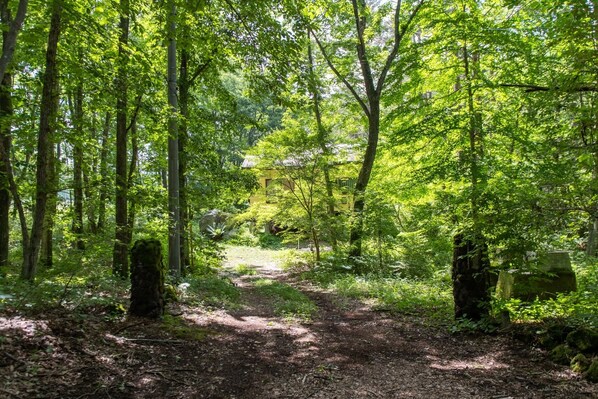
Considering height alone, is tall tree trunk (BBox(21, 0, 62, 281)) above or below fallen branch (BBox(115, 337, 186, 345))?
above

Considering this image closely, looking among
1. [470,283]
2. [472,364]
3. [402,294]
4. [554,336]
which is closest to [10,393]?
[472,364]

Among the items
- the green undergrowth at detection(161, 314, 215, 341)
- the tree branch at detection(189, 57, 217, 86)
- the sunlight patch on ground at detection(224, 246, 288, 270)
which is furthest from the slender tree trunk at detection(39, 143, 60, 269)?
the sunlight patch on ground at detection(224, 246, 288, 270)

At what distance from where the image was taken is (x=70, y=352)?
3.76 metres

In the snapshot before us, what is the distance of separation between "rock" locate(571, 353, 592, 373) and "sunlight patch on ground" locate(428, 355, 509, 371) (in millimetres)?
694

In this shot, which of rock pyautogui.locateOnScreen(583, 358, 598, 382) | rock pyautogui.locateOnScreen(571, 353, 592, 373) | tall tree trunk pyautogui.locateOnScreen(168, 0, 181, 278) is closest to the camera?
rock pyautogui.locateOnScreen(583, 358, 598, 382)

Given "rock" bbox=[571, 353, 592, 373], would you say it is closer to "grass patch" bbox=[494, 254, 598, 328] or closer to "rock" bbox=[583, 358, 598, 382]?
"rock" bbox=[583, 358, 598, 382]

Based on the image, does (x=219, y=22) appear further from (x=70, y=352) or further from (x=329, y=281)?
(x=329, y=281)

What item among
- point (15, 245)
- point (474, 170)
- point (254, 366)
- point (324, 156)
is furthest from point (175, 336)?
point (15, 245)

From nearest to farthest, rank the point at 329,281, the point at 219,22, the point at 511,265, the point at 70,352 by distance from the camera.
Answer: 1. the point at 70,352
2. the point at 511,265
3. the point at 219,22
4. the point at 329,281

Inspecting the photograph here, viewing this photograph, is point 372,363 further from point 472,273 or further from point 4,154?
point 4,154

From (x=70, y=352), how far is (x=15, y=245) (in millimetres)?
19032

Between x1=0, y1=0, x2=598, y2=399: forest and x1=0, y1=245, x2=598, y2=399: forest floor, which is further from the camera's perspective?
x1=0, y1=0, x2=598, y2=399: forest

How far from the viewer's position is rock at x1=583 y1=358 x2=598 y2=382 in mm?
4020

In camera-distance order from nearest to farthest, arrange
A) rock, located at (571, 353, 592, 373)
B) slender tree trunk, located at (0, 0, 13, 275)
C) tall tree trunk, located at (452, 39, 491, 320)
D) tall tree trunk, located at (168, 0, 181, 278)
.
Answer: rock, located at (571, 353, 592, 373) → slender tree trunk, located at (0, 0, 13, 275) → tall tree trunk, located at (452, 39, 491, 320) → tall tree trunk, located at (168, 0, 181, 278)
